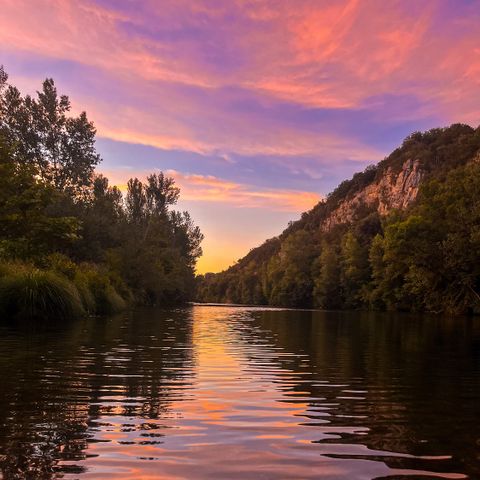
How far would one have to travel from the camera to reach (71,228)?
27.8m

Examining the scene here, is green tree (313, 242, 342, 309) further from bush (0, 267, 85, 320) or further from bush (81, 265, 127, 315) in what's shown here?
bush (0, 267, 85, 320)

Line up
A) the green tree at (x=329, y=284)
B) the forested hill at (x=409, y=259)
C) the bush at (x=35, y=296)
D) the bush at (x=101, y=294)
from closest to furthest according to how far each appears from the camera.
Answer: the bush at (x=35, y=296) → the bush at (x=101, y=294) → the forested hill at (x=409, y=259) → the green tree at (x=329, y=284)

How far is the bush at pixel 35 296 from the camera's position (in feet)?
74.0

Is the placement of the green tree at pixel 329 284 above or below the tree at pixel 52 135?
below

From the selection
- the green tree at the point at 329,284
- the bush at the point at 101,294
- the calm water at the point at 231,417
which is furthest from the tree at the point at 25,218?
the green tree at the point at 329,284

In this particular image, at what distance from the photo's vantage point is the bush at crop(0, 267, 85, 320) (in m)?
22.6

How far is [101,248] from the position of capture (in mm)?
56188

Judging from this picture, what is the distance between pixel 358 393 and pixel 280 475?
14.5ft

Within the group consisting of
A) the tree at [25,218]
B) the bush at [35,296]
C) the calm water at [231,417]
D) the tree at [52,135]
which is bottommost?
the calm water at [231,417]

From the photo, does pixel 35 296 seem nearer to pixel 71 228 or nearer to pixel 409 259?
pixel 71 228

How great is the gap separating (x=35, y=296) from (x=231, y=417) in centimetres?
1866

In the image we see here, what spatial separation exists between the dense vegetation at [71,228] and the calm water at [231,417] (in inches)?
501

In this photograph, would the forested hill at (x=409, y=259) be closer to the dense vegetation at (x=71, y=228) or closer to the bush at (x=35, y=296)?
the dense vegetation at (x=71, y=228)

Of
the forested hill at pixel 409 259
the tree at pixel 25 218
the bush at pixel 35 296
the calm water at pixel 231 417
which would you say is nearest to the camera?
the calm water at pixel 231 417
